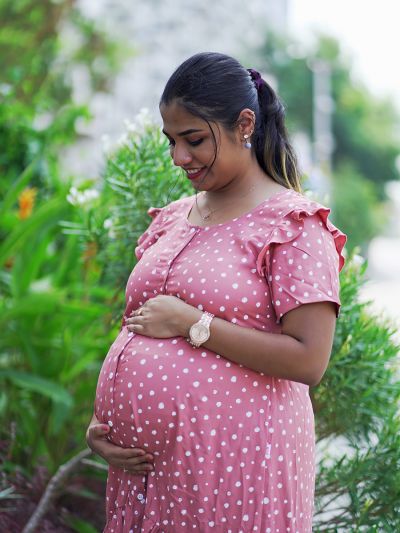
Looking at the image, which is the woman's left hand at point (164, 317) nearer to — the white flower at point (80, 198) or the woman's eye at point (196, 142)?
the woman's eye at point (196, 142)

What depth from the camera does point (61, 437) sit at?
3.67 m

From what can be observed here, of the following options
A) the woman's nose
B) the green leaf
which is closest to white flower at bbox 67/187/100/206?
the green leaf

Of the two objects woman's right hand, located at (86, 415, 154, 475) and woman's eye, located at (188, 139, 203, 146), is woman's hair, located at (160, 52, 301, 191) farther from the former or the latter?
woman's right hand, located at (86, 415, 154, 475)

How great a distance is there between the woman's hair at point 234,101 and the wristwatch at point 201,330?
0.44m

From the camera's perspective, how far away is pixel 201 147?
1965 millimetres

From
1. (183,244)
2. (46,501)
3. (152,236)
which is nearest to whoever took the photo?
(183,244)

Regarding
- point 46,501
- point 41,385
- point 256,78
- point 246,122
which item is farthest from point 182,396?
point 41,385

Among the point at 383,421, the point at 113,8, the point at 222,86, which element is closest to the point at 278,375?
the point at 222,86

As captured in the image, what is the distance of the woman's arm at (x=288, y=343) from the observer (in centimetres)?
183

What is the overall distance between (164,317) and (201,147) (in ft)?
1.37

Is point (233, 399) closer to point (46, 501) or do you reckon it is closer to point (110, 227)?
point (46, 501)

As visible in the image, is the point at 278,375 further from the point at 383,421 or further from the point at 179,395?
the point at 383,421

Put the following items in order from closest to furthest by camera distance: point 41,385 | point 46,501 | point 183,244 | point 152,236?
point 183,244 < point 152,236 < point 46,501 < point 41,385

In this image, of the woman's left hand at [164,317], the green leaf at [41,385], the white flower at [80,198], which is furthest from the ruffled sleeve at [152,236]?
the green leaf at [41,385]
